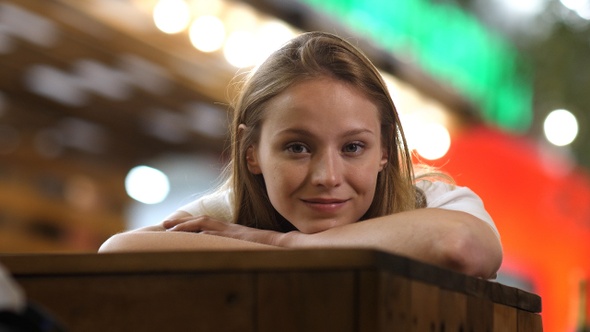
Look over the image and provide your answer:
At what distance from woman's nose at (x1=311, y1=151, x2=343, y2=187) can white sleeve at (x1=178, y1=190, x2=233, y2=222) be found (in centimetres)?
38

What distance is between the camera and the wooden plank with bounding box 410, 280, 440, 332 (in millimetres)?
1096

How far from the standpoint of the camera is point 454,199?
1.74 m

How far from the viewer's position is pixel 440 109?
6.34 m

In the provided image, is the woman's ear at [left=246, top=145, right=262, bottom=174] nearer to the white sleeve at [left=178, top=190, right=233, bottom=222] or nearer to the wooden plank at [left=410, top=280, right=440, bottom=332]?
the white sleeve at [left=178, top=190, right=233, bottom=222]

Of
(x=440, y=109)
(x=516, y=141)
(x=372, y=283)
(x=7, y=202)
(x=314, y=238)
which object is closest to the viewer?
(x=372, y=283)

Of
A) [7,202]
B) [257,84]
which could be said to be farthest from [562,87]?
[257,84]

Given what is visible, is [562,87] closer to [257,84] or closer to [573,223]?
[573,223]

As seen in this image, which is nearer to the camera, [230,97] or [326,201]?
[326,201]

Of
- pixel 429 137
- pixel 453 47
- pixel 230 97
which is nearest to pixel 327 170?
pixel 230 97

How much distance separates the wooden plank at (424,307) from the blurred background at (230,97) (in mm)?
3180

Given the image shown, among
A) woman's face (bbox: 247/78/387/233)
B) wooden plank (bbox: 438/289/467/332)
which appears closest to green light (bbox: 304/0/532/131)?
woman's face (bbox: 247/78/387/233)

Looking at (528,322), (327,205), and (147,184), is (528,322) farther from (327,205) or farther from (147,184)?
(147,184)

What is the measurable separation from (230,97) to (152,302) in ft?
11.5

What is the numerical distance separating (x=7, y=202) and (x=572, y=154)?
4.01 metres
